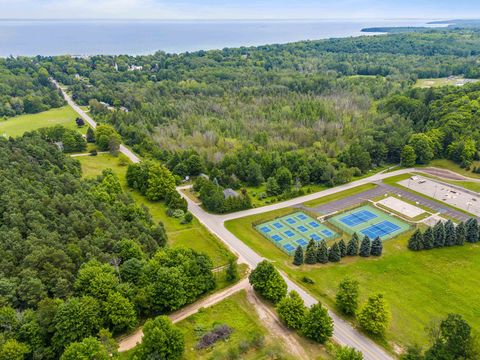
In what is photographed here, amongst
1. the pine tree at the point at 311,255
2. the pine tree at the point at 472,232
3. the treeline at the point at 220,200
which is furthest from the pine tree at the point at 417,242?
→ the treeline at the point at 220,200

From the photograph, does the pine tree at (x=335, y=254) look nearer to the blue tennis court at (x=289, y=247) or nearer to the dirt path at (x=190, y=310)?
the blue tennis court at (x=289, y=247)

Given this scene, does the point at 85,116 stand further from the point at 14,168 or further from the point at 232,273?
the point at 232,273

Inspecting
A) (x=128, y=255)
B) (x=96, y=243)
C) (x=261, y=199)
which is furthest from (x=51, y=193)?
(x=261, y=199)

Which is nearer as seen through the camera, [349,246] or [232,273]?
[232,273]

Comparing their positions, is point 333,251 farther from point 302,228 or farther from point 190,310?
point 190,310

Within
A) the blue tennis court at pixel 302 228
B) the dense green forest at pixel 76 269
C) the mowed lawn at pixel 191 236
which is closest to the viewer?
the dense green forest at pixel 76 269
